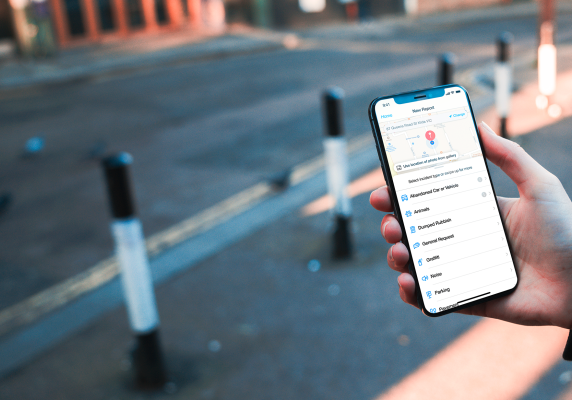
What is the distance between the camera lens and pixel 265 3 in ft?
87.5

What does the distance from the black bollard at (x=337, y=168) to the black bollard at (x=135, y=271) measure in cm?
174

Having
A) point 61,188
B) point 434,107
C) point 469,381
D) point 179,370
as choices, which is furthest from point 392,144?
point 61,188

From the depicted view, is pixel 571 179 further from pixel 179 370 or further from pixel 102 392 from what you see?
pixel 102 392

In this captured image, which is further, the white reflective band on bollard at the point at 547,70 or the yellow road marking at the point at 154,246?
the white reflective band on bollard at the point at 547,70

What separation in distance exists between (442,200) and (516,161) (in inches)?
10.8

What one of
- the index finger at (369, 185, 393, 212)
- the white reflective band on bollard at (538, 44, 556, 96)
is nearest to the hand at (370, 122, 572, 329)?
the index finger at (369, 185, 393, 212)

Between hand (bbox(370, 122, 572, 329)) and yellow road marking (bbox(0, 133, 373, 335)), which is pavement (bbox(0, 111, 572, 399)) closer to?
yellow road marking (bbox(0, 133, 373, 335))

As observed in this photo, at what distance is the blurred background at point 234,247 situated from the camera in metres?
3.46

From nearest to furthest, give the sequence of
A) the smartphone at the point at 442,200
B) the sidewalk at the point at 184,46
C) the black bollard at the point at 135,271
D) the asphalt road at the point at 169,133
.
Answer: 1. the smartphone at the point at 442,200
2. the black bollard at the point at 135,271
3. the asphalt road at the point at 169,133
4. the sidewalk at the point at 184,46

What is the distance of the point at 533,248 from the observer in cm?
191

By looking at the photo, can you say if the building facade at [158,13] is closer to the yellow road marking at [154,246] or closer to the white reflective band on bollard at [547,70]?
the yellow road marking at [154,246]

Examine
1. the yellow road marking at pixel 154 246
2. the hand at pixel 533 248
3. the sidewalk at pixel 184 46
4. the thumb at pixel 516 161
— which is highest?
the thumb at pixel 516 161

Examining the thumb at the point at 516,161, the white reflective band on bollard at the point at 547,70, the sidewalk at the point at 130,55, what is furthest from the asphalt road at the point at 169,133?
the thumb at the point at 516,161

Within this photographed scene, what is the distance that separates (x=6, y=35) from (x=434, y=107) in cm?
2316
